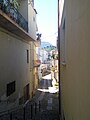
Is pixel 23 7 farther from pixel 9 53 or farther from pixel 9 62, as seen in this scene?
pixel 9 62

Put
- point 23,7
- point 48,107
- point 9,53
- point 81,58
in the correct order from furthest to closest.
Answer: point 23,7, point 48,107, point 9,53, point 81,58

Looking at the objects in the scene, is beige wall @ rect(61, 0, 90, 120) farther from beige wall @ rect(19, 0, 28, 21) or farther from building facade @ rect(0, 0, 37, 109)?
beige wall @ rect(19, 0, 28, 21)

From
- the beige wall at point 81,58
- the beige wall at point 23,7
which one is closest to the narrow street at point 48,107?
the beige wall at point 23,7

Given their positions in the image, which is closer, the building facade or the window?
the building facade

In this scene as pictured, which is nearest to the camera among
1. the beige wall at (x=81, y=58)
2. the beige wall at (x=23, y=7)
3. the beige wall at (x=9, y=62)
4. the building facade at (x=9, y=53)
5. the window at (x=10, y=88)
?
the beige wall at (x=81, y=58)

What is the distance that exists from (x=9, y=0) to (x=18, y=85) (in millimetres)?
5616

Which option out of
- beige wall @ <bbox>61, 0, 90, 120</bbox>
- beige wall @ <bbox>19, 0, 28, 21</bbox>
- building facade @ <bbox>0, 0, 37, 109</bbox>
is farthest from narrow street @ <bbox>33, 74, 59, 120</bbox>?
beige wall @ <bbox>61, 0, 90, 120</bbox>

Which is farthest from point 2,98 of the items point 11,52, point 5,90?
point 11,52

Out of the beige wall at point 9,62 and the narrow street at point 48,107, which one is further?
the narrow street at point 48,107

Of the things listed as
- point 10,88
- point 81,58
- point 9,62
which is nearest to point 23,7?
point 9,62

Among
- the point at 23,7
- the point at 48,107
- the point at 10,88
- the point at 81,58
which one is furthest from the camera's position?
the point at 23,7

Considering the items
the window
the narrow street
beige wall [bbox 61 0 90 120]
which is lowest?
the narrow street

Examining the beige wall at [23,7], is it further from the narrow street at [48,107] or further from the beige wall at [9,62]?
the narrow street at [48,107]

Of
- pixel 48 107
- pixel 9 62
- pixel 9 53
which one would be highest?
pixel 9 53
